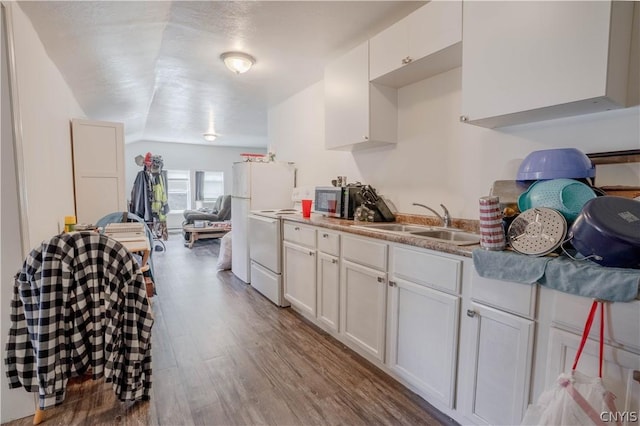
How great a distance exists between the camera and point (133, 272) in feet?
5.32

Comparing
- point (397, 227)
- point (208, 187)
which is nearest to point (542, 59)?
point (397, 227)

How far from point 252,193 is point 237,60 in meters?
1.51

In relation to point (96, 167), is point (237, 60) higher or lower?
higher

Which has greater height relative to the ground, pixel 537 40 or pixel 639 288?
pixel 537 40

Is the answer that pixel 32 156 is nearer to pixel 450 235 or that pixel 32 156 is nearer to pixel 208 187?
pixel 450 235

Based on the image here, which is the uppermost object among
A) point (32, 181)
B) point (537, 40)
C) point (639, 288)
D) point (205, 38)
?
point (205, 38)

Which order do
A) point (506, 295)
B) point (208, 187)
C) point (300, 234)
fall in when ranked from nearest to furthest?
1. point (506, 295)
2. point (300, 234)
3. point (208, 187)

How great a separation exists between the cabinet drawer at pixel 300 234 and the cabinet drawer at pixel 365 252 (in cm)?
43

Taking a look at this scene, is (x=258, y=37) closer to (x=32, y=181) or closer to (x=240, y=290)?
(x=32, y=181)

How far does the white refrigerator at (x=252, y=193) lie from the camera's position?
3812 mm

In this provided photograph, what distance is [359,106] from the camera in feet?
8.45

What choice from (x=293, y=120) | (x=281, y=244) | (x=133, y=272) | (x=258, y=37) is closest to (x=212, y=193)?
(x=293, y=120)

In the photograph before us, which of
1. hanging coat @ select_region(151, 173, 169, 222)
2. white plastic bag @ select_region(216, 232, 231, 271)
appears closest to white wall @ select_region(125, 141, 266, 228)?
hanging coat @ select_region(151, 173, 169, 222)

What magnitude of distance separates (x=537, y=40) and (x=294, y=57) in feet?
6.58
